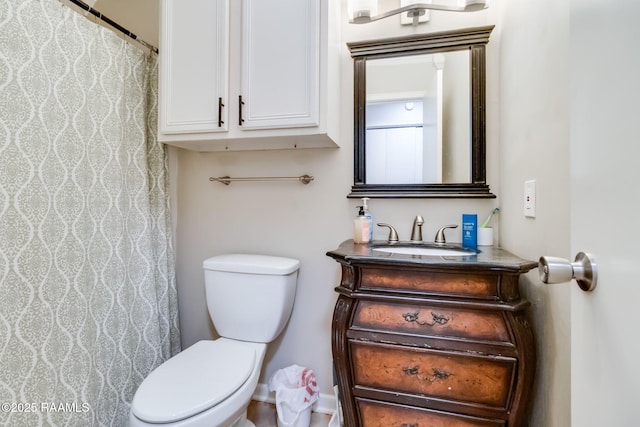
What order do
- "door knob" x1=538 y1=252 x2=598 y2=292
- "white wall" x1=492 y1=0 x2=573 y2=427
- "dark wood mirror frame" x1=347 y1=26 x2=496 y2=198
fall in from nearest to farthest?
"door knob" x1=538 y1=252 x2=598 y2=292 → "white wall" x1=492 y1=0 x2=573 y2=427 → "dark wood mirror frame" x1=347 y1=26 x2=496 y2=198

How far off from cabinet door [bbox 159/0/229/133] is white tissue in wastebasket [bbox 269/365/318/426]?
1.24 metres

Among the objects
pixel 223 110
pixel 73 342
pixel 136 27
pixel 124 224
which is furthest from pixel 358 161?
pixel 136 27

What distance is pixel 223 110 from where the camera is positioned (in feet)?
4.38

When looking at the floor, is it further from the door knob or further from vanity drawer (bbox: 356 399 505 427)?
the door knob

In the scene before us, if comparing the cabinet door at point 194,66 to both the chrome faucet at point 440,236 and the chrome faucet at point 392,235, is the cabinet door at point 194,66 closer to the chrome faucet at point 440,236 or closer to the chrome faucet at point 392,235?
the chrome faucet at point 392,235

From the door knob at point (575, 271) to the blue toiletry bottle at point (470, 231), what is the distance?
84 centimetres

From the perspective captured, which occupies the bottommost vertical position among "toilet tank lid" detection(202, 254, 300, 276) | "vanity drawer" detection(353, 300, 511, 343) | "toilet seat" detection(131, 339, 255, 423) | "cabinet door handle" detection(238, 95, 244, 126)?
"toilet seat" detection(131, 339, 255, 423)

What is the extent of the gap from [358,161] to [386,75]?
44 centimetres

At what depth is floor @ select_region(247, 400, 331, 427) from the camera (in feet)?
4.87

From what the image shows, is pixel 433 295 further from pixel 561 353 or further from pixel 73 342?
pixel 73 342

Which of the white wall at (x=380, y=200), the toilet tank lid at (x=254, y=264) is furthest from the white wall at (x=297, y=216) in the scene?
the toilet tank lid at (x=254, y=264)

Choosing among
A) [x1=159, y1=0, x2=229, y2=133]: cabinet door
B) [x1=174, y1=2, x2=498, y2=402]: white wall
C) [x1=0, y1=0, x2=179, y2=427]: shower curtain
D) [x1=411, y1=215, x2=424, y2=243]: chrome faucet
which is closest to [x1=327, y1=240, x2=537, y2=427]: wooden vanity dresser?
[x1=411, y1=215, x2=424, y2=243]: chrome faucet

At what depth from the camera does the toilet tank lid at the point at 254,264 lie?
4.64ft

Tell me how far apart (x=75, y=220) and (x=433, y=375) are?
4.73ft
